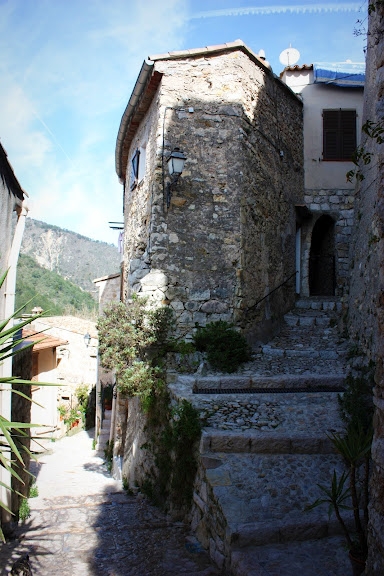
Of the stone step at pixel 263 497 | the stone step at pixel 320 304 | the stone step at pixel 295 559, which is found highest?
the stone step at pixel 320 304

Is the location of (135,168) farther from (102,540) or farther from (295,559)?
(295,559)

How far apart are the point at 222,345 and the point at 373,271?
9.39 feet

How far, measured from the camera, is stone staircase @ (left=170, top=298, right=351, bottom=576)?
157 inches

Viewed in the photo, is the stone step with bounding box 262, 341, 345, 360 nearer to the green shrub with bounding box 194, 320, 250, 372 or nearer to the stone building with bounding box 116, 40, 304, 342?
the stone building with bounding box 116, 40, 304, 342

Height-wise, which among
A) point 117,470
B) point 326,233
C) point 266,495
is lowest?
point 117,470

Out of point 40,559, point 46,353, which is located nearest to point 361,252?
point 40,559

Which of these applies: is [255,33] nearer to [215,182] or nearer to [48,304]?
[215,182]

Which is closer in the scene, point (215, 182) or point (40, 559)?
point (40, 559)

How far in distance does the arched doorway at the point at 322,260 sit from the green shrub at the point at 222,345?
17.5 feet

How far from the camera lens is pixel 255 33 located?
9.66 metres

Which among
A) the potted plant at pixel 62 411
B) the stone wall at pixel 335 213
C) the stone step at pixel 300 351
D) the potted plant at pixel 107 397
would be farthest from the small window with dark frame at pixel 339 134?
the potted plant at pixel 62 411

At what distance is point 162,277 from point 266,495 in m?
4.77

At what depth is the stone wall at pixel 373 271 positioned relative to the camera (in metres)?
3.00

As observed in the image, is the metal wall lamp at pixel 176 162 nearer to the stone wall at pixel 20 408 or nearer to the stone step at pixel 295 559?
the stone wall at pixel 20 408
